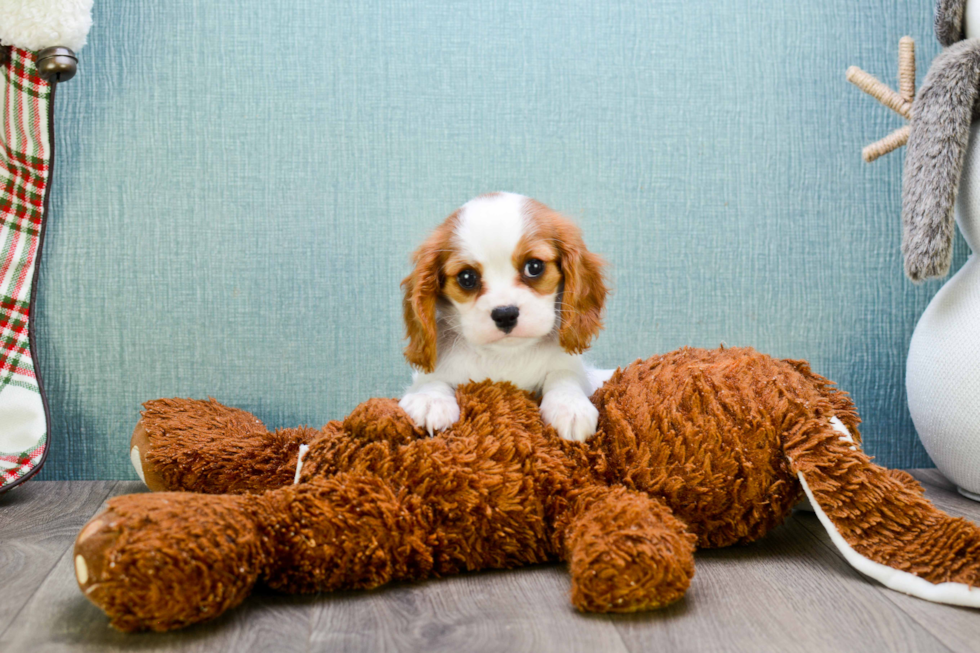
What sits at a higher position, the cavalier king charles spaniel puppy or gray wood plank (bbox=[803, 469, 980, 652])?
the cavalier king charles spaniel puppy

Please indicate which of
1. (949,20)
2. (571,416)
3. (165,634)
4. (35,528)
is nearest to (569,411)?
(571,416)

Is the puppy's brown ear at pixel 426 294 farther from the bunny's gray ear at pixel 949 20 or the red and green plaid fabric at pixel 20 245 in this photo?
the bunny's gray ear at pixel 949 20

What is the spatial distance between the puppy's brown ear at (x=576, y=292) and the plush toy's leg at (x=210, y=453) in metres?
0.49

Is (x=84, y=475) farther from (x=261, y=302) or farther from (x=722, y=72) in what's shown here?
(x=722, y=72)

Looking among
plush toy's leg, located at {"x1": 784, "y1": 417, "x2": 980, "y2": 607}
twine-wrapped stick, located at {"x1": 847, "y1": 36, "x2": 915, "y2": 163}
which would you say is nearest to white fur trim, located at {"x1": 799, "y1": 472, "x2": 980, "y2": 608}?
plush toy's leg, located at {"x1": 784, "y1": 417, "x2": 980, "y2": 607}

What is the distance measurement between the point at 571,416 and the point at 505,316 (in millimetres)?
170

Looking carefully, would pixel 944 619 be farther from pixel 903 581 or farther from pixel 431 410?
pixel 431 410

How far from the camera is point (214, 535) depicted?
3.06 ft

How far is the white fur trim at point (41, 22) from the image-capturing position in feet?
4.88

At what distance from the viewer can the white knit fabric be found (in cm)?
147

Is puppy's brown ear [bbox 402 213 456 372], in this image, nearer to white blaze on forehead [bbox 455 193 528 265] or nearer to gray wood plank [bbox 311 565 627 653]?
white blaze on forehead [bbox 455 193 528 265]

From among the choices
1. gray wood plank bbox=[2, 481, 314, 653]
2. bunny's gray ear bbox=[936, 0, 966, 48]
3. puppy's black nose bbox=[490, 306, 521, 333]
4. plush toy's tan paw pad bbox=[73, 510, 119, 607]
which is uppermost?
bunny's gray ear bbox=[936, 0, 966, 48]

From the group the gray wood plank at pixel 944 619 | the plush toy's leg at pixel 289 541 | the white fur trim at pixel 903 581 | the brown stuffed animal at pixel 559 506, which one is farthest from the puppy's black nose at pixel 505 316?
the gray wood plank at pixel 944 619

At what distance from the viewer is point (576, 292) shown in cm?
124
